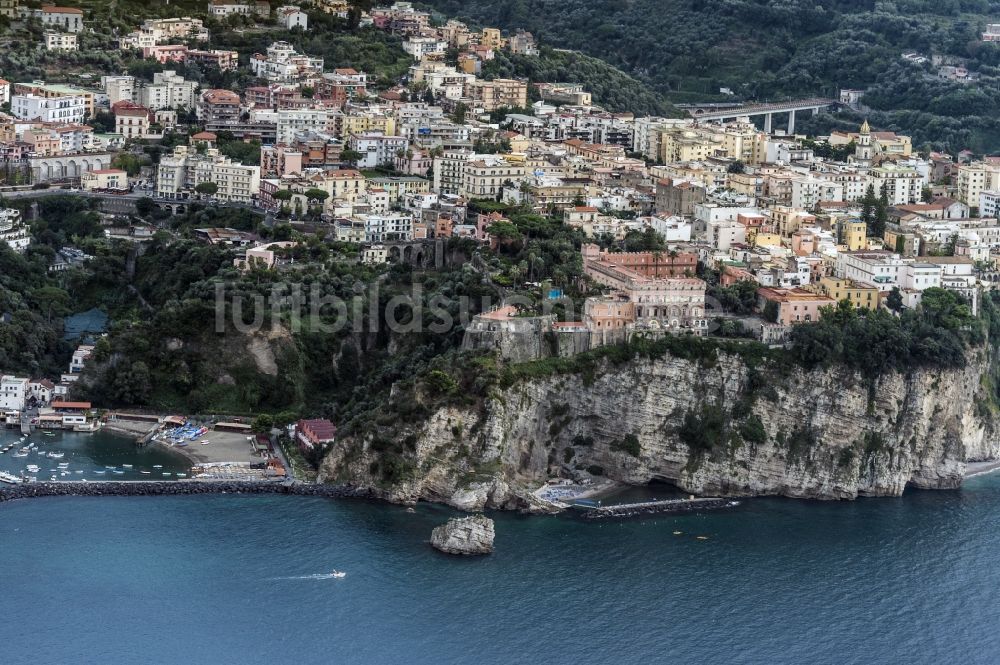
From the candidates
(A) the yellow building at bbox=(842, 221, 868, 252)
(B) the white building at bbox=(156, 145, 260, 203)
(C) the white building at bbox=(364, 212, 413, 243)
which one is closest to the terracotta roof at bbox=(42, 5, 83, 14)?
(B) the white building at bbox=(156, 145, 260, 203)

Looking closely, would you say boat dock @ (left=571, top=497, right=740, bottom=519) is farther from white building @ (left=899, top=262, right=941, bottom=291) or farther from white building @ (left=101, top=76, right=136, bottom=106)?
white building @ (left=101, top=76, right=136, bottom=106)

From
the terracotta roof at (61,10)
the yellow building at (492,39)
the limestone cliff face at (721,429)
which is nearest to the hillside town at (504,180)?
the terracotta roof at (61,10)

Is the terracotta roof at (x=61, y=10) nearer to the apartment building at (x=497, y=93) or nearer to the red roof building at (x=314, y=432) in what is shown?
the apartment building at (x=497, y=93)

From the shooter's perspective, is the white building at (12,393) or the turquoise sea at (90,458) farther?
the white building at (12,393)

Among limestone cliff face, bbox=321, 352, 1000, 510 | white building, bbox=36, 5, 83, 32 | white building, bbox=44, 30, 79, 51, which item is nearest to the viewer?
limestone cliff face, bbox=321, 352, 1000, 510

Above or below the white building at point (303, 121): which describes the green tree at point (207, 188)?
below

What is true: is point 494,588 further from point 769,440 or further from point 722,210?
point 722,210
